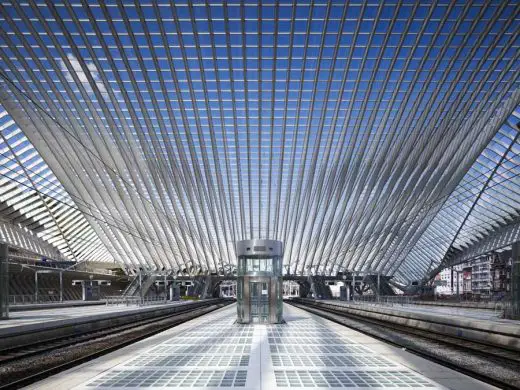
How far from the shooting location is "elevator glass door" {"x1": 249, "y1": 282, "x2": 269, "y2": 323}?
909 inches

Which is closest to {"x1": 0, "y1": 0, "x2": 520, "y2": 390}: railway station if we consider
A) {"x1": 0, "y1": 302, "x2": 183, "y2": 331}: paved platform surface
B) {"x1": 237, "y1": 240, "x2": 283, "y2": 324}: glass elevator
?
{"x1": 237, "y1": 240, "x2": 283, "y2": 324}: glass elevator

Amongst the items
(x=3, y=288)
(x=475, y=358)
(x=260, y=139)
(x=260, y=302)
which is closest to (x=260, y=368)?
(x=475, y=358)

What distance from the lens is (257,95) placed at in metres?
36.8

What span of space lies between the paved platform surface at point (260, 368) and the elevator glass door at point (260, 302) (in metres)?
7.33

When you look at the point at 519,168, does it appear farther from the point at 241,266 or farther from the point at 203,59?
the point at 241,266

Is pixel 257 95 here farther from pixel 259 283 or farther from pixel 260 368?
pixel 260 368

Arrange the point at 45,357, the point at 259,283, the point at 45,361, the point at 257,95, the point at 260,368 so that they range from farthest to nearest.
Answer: the point at 257,95 → the point at 259,283 → the point at 45,357 → the point at 45,361 → the point at 260,368

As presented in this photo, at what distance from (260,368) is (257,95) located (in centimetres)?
2819

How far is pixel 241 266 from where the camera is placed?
23.5 metres

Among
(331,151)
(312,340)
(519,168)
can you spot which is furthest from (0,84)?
(519,168)

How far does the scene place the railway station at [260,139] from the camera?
12.6 m

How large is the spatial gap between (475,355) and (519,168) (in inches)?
1394

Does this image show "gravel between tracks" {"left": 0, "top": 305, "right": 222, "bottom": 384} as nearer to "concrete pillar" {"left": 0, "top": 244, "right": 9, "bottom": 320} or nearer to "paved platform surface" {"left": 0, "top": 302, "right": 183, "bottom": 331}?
"paved platform surface" {"left": 0, "top": 302, "right": 183, "bottom": 331}

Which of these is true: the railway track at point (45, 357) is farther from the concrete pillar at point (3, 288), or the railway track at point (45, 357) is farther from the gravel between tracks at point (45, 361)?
the concrete pillar at point (3, 288)
